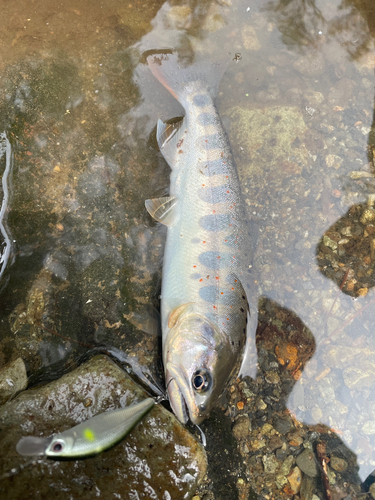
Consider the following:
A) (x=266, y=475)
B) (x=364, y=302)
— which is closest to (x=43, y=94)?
(x=364, y=302)

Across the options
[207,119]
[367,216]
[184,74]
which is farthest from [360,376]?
[184,74]

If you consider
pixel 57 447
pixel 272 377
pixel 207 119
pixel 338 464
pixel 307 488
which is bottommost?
pixel 307 488

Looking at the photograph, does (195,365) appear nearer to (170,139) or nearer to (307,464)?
(307,464)

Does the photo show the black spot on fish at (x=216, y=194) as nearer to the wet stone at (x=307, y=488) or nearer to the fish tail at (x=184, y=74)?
the fish tail at (x=184, y=74)

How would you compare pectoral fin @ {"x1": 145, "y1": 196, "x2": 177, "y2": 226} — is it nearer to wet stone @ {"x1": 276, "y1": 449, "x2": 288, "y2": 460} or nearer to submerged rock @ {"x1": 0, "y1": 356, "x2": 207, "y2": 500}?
submerged rock @ {"x1": 0, "y1": 356, "x2": 207, "y2": 500}

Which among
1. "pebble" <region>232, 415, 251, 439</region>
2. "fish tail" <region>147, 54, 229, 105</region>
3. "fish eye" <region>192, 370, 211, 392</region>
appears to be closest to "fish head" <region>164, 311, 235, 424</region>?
"fish eye" <region>192, 370, 211, 392</region>

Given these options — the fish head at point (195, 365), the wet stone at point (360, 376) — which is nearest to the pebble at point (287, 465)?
the wet stone at point (360, 376)
